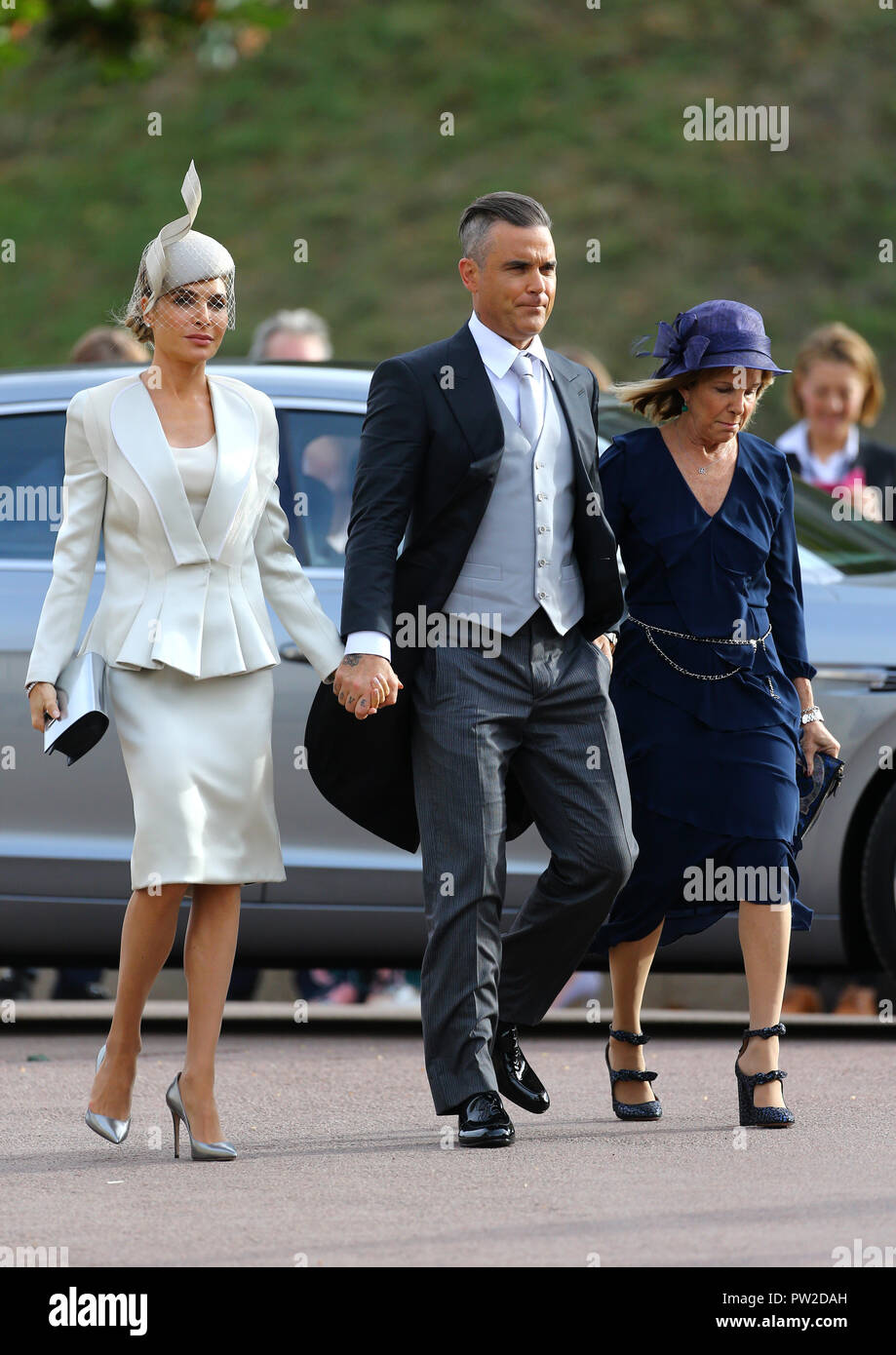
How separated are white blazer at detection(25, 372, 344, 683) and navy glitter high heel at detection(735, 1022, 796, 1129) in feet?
4.47

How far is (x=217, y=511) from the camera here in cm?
521

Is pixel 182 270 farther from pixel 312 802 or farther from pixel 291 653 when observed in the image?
pixel 312 802

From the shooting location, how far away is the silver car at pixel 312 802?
22.5ft

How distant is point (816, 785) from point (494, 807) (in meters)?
0.99

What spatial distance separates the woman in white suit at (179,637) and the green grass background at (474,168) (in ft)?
49.1

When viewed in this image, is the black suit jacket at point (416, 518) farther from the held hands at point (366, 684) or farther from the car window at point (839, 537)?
the car window at point (839, 537)

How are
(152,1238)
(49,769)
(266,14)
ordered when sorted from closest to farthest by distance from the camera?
(152,1238), (49,769), (266,14)

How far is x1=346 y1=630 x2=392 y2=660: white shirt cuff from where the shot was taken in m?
5.14

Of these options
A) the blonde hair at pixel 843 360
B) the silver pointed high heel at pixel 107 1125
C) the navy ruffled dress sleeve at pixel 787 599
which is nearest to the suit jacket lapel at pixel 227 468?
the silver pointed high heel at pixel 107 1125

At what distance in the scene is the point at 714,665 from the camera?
5.65 meters

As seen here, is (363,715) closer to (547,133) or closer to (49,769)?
(49,769)

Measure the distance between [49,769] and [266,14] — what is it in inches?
379
